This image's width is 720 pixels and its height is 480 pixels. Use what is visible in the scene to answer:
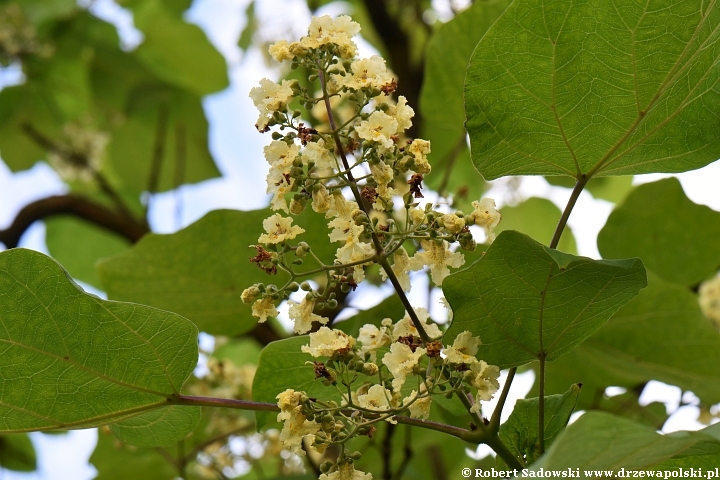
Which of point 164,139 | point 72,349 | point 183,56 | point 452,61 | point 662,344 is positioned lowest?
point 72,349

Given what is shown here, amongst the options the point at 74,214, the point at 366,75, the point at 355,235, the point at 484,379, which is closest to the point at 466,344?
the point at 484,379

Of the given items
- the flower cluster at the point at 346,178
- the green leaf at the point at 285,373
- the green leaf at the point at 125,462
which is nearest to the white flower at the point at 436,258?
the flower cluster at the point at 346,178

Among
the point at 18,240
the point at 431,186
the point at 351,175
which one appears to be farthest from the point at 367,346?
the point at 18,240

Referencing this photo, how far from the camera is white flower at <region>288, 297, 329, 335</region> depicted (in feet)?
2.21

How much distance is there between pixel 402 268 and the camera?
657mm

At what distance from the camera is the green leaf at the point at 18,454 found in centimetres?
193

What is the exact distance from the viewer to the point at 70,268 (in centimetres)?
206

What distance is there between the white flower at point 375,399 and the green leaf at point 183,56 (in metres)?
1.71

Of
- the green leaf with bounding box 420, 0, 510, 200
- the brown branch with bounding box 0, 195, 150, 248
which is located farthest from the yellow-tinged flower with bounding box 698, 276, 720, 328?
the brown branch with bounding box 0, 195, 150, 248

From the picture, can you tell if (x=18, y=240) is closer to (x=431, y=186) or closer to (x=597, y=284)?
(x=431, y=186)

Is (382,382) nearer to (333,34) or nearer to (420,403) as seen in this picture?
(420,403)

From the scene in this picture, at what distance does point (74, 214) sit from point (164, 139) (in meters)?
0.49

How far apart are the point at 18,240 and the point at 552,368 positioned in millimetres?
1272

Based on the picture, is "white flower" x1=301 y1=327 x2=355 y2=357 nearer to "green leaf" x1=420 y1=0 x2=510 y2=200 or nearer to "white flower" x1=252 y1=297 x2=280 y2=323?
"white flower" x1=252 y1=297 x2=280 y2=323
